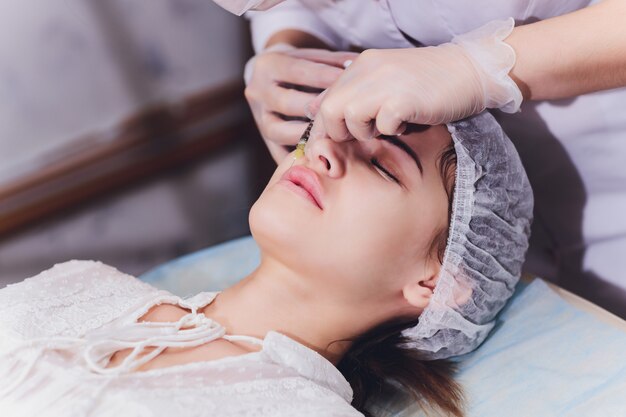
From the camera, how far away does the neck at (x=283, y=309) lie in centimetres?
133

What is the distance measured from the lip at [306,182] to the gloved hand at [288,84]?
0.23 metres

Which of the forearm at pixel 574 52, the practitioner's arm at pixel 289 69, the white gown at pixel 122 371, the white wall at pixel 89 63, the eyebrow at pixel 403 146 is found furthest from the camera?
the white wall at pixel 89 63

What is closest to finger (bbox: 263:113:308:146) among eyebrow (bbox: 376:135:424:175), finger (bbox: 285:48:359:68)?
finger (bbox: 285:48:359:68)

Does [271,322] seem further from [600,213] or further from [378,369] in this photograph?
[600,213]

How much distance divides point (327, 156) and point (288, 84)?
383mm

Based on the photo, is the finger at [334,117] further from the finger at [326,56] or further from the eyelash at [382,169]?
the finger at [326,56]

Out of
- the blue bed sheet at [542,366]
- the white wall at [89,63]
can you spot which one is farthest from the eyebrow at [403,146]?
the white wall at [89,63]

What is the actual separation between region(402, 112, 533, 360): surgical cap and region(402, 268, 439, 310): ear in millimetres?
15

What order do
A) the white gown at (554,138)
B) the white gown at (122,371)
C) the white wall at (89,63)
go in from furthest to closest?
the white wall at (89,63) < the white gown at (554,138) < the white gown at (122,371)

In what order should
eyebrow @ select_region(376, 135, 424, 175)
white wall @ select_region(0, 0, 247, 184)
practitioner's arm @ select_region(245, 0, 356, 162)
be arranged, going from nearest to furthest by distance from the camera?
eyebrow @ select_region(376, 135, 424, 175)
practitioner's arm @ select_region(245, 0, 356, 162)
white wall @ select_region(0, 0, 247, 184)

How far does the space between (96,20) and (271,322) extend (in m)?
1.15

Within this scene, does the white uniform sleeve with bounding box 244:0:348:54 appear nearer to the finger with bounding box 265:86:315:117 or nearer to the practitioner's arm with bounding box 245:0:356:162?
the practitioner's arm with bounding box 245:0:356:162

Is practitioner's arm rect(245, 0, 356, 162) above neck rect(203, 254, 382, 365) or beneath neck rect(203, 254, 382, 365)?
above

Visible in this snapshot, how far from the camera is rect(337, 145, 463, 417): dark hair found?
1.42 m
